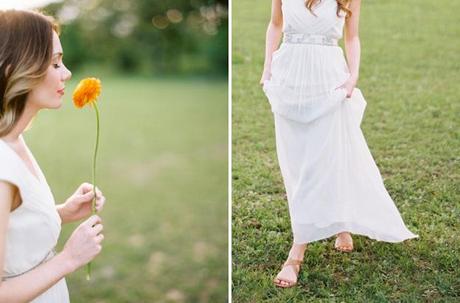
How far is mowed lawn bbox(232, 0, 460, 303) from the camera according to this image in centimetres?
240

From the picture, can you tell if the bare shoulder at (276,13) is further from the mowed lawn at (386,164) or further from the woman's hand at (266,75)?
the woman's hand at (266,75)

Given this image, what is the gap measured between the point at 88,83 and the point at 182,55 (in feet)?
45.5

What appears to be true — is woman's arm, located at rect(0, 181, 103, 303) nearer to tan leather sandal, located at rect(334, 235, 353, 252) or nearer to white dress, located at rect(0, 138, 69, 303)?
white dress, located at rect(0, 138, 69, 303)

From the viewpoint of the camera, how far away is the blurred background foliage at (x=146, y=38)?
563 inches

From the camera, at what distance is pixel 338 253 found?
2.48m

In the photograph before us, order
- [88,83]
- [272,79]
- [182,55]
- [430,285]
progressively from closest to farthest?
1. [88,83]
2. [430,285]
3. [272,79]
4. [182,55]

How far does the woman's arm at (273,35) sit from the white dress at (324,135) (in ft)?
0.08

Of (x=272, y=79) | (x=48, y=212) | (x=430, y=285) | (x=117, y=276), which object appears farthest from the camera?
(x=117, y=276)

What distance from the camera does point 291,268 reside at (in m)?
2.47

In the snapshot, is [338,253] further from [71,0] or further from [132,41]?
[132,41]

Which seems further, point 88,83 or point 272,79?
point 272,79

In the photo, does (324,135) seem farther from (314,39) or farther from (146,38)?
(146,38)

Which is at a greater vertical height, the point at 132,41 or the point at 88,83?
the point at 88,83

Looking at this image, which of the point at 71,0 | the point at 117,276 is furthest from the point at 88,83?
the point at 71,0
